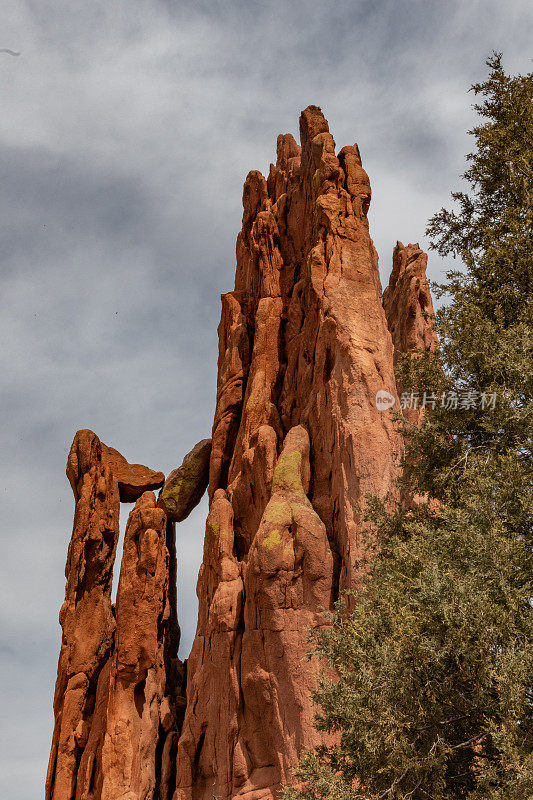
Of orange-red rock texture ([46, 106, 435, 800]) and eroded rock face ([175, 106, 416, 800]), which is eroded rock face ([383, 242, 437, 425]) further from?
eroded rock face ([175, 106, 416, 800])

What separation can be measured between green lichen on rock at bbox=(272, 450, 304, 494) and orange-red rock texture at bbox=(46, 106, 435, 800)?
6 centimetres

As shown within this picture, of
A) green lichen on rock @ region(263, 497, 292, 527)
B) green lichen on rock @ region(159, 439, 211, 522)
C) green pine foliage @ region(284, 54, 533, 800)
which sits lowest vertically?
green pine foliage @ region(284, 54, 533, 800)

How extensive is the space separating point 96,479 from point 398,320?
1757cm

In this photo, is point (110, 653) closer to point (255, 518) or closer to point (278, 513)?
point (255, 518)

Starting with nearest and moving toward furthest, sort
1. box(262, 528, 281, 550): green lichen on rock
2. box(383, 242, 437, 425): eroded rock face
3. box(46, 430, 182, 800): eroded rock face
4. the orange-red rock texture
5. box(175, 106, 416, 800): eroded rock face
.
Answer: box(175, 106, 416, 800): eroded rock face, the orange-red rock texture, box(262, 528, 281, 550): green lichen on rock, box(46, 430, 182, 800): eroded rock face, box(383, 242, 437, 425): eroded rock face

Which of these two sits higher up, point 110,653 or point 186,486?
point 186,486

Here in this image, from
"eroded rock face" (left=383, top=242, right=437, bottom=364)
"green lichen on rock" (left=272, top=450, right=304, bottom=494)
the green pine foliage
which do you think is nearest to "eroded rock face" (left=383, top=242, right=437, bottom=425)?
"eroded rock face" (left=383, top=242, right=437, bottom=364)

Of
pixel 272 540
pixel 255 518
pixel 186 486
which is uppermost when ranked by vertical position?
pixel 186 486

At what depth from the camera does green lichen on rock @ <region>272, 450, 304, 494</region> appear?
101 feet

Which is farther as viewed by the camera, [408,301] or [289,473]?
[408,301]

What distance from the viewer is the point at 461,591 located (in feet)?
47.0

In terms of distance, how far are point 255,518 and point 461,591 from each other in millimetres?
19891

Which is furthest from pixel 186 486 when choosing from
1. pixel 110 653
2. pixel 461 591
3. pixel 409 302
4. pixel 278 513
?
pixel 461 591

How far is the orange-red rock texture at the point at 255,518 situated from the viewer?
2872cm
